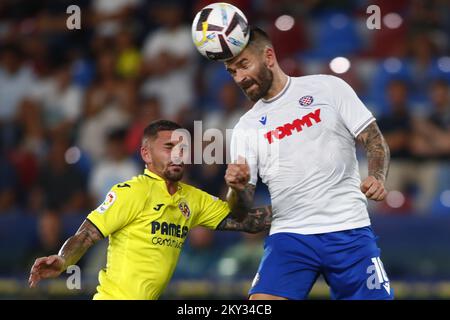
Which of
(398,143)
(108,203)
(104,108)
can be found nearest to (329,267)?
(108,203)

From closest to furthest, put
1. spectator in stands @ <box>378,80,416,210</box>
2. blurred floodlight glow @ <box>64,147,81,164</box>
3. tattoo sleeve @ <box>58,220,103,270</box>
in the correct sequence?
tattoo sleeve @ <box>58,220,103,270</box>, spectator in stands @ <box>378,80,416,210</box>, blurred floodlight glow @ <box>64,147,81,164</box>

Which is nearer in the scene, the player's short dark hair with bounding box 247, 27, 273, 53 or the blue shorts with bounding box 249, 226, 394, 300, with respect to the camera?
the blue shorts with bounding box 249, 226, 394, 300

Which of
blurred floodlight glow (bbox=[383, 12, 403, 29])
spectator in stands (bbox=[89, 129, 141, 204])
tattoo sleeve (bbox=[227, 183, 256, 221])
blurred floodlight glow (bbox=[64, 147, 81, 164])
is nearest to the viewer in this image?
tattoo sleeve (bbox=[227, 183, 256, 221])

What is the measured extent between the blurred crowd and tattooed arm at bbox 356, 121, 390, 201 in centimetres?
383

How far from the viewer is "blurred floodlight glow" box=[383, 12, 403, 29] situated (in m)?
12.2

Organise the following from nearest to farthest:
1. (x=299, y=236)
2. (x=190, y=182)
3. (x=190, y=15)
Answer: (x=299, y=236) → (x=190, y=182) → (x=190, y=15)

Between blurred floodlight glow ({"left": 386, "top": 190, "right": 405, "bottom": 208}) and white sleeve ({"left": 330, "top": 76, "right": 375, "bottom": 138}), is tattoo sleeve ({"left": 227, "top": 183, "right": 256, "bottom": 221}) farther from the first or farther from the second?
blurred floodlight glow ({"left": 386, "top": 190, "right": 405, "bottom": 208})

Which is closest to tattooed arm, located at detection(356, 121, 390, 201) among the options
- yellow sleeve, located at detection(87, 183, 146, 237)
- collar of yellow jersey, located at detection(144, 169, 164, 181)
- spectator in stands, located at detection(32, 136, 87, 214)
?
collar of yellow jersey, located at detection(144, 169, 164, 181)

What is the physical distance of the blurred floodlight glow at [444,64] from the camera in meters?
11.7

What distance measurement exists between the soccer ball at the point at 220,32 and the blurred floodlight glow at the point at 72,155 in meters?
5.02

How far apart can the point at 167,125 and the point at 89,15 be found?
6980 millimetres

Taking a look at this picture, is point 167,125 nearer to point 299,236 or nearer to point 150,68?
point 299,236

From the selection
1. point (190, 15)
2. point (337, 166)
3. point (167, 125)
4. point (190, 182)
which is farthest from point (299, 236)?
point (190, 15)

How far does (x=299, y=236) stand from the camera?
6387 millimetres
